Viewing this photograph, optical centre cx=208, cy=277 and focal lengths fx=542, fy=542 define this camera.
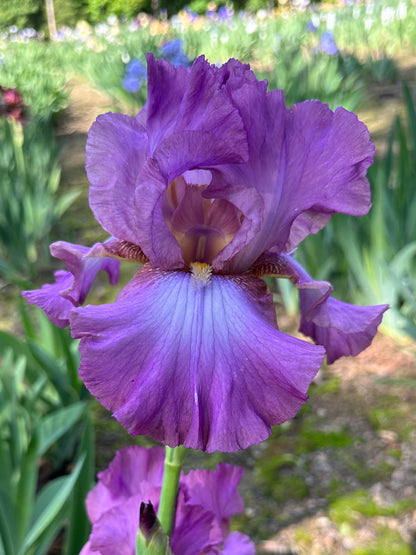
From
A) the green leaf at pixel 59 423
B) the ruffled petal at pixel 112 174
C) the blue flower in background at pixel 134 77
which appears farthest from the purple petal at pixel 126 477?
the blue flower in background at pixel 134 77

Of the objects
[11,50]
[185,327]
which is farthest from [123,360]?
[11,50]

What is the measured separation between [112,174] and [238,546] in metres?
0.45

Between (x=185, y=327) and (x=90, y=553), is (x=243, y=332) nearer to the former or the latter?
(x=185, y=327)

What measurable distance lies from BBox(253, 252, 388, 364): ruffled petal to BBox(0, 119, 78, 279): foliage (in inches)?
77.1

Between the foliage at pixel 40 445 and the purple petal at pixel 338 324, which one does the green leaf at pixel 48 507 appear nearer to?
the foliage at pixel 40 445

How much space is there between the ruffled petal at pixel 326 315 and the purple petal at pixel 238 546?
0.81 feet

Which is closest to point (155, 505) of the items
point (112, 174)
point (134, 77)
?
point (112, 174)

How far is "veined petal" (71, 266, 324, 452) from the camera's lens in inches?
16.4

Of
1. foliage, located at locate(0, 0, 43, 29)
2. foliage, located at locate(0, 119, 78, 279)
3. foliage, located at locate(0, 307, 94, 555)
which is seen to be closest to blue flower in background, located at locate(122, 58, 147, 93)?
foliage, located at locate(0, 119, 78, 279)

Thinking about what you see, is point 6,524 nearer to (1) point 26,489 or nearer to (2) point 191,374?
(1) point 26,489

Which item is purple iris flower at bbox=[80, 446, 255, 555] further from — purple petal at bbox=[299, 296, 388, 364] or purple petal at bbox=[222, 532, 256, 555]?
purple petal at bbox=[299, 296, 388, 364]

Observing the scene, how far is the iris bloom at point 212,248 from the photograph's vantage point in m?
0.42

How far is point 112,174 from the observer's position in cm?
51

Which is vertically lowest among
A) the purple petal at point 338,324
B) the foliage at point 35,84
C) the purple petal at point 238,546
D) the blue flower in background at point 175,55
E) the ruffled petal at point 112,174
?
the foliage at point 35,84
